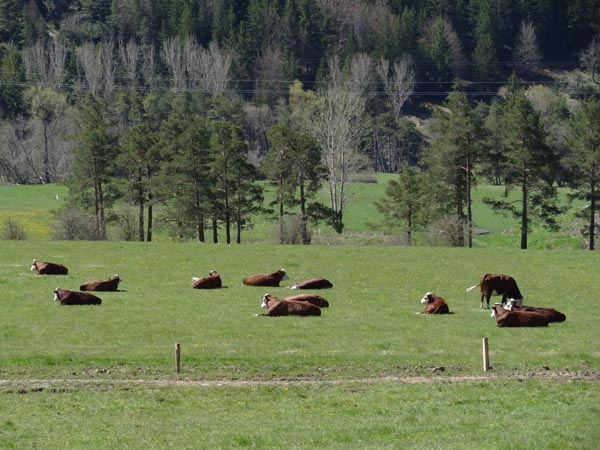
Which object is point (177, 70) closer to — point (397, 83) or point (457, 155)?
point (397, 83)

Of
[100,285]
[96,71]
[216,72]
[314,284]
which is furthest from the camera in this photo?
[216,72]


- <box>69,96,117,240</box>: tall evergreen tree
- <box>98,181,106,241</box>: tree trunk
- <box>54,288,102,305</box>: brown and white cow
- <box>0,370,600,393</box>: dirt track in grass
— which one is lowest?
<box>98,181,106,241</box>: tree trunk

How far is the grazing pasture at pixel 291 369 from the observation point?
18234mm

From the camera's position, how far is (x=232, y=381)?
22969 millimetres

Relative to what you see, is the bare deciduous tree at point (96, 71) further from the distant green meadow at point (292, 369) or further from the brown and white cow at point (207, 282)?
the distant green meadow at point (292, 369)

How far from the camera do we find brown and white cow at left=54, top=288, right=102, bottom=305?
33.1 m

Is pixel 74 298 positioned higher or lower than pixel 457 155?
higher

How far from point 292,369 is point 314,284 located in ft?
44.3

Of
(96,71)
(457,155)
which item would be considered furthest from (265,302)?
(96,71)

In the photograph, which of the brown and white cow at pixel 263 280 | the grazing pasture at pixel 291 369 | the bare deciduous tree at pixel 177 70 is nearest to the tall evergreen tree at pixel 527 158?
the grazing pasture at pixel 291 369

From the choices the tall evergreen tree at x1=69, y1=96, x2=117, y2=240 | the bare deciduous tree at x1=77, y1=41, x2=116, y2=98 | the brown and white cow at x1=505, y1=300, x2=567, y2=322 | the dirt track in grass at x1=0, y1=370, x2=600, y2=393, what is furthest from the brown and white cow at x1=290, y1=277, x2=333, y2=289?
the bare deciduous tree at x1=77, y1=41, x2=116, y2=98

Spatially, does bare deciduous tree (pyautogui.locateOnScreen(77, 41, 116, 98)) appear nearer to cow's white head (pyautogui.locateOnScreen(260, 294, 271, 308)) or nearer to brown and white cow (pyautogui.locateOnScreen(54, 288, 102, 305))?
brown and white cow (pyautogui.locateOnScreen(54, 288, 102, 305))

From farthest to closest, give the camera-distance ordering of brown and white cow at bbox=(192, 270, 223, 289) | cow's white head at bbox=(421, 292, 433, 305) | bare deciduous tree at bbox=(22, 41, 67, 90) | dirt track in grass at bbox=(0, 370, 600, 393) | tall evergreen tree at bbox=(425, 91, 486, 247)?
1. bare deciduous tree at bbox=(22, 41, 67, 90)
2. tall evergreen tree at bbox=(425, 91, 486, 247)
3. brown and white cow at bbox=(192, 270, 223, 289)
4. cow's white head at bbox=(421, 292, 433, 305)
5. dirt track in grass at bbox=(0, 370, 600, 393)

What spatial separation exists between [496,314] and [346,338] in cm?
457
